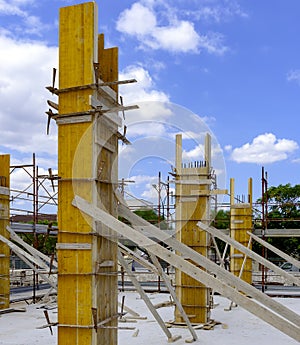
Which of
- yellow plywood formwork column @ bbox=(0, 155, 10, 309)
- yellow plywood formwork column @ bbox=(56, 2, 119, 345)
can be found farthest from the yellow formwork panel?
yellow plywood formwork column @ bbox=(56, 2, 119, 345)

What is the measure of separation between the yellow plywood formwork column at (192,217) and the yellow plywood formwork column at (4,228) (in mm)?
5845

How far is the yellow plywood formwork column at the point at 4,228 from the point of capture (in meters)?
14.8

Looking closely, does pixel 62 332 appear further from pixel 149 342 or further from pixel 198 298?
pixel 198 298

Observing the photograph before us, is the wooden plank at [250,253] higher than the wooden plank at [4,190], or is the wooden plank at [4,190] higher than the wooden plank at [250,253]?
the wooden plank at [4,190]

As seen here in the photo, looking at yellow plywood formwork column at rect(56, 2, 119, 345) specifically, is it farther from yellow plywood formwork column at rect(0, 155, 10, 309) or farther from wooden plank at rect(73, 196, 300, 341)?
yellow plywood formwork column at rect(0, 155, 10, 309)

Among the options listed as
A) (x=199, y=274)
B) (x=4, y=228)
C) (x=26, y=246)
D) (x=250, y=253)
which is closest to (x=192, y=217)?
(x=250, y=253)

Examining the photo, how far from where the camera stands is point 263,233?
1977cm

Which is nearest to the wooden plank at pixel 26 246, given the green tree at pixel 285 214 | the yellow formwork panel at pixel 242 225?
the yellow formwork panel at pixel 242 225

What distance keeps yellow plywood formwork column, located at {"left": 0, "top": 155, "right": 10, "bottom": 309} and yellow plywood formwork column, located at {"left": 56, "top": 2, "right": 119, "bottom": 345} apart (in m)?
8.80

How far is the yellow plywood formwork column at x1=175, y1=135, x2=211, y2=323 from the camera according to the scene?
12086mm

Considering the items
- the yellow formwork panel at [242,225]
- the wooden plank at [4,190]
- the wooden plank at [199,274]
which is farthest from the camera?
the yellow formwork panel at [242,225]

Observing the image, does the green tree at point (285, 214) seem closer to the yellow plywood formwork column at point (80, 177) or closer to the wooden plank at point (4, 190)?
the wooden plank at point (4, 190)

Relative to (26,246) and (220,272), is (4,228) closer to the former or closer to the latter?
(26,246)

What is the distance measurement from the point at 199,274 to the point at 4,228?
34.6ft
